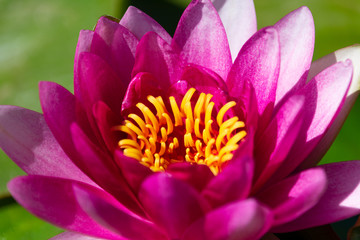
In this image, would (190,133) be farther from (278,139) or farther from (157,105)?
(278,139)

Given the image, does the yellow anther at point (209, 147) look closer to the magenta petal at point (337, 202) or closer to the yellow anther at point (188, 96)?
the yellow anther at point (188, 96)

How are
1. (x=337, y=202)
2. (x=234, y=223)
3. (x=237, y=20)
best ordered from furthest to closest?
(x=237, y=20) → (x=337, y=202) → (x=234, y=223)

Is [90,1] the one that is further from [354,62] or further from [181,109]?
[354,62]

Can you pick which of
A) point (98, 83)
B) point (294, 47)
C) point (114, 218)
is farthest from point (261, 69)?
point (114, 218)

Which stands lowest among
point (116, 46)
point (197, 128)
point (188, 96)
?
point (197, 128)

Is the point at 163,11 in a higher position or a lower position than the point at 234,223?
higher

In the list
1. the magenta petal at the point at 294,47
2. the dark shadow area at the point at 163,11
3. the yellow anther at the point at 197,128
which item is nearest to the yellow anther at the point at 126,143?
the yellow anther at the point at 197,128

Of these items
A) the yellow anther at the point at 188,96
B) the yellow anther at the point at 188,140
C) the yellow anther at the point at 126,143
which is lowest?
the yellow anther at the point at 188,140
